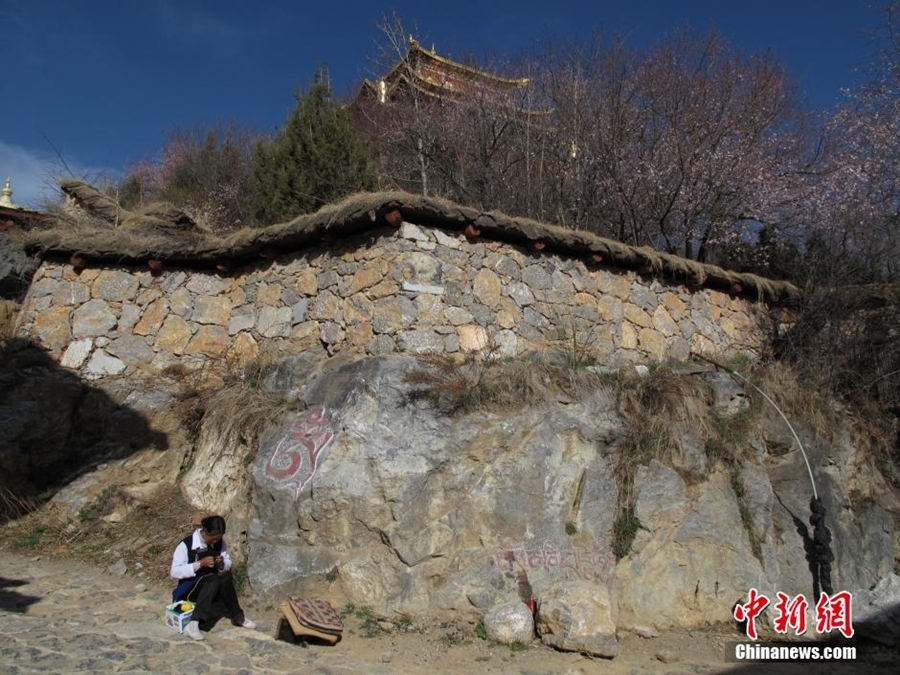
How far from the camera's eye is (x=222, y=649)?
14.8 ft

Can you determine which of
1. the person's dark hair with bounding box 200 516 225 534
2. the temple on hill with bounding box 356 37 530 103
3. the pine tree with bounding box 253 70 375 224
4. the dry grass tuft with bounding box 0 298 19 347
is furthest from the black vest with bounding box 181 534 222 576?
the temple on hill with bounding box 356 37 530 103

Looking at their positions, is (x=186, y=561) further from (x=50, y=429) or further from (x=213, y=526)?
(x=50, y=429)

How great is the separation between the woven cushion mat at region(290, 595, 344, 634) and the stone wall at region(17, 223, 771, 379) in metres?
2.43

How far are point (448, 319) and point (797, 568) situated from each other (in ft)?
13.2

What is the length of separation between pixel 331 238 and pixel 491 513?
329 cm

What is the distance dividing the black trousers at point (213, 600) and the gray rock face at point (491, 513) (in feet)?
1.17

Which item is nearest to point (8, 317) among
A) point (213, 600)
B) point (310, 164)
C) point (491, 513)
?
point (310, 164)

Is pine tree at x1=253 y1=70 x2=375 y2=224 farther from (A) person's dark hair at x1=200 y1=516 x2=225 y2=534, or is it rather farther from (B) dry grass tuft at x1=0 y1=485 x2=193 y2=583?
(A) person's dark hair at x1=200 y1=516 x2=225 y2=534

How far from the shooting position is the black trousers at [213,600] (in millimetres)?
4758

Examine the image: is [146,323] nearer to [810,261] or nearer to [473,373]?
[473,373]

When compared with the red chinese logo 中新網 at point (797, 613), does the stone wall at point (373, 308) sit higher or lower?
higher

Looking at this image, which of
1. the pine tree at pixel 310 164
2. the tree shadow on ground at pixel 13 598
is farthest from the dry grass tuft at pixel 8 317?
the pine tree at pixel 310 164

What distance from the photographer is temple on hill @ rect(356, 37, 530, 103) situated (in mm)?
12672

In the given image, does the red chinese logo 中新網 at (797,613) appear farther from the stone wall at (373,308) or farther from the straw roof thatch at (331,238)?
the straw roof thatch at (331,238)
